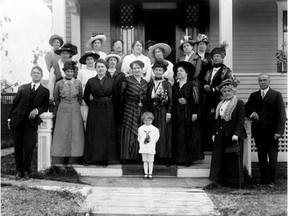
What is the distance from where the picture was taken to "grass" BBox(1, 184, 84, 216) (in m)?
5.36

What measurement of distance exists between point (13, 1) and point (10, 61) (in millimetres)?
7175

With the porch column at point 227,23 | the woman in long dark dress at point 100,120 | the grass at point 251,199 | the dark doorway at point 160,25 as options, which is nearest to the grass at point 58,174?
the woman in long dark dress at point 100,120

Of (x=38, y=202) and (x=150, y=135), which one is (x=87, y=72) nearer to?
(x=150, y=135)

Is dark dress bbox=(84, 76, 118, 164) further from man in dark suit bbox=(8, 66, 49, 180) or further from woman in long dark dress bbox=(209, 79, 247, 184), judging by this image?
woman in long dark dress bbox=(209, 79, 247, 184)

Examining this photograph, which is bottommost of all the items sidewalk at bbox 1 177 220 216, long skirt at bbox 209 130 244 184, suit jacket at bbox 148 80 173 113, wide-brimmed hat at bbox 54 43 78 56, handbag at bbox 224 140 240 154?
sidewalk at bbox 1 177 220 216

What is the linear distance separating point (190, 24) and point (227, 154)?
6251 mm

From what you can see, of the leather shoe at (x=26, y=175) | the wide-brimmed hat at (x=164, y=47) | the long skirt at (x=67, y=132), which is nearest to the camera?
the leather shoe at (x=26, y=175)

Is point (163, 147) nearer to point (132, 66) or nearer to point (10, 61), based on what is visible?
point (132, 66)

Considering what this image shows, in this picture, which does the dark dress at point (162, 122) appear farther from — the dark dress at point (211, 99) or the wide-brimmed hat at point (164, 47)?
the wide-brimmed hat at point (164, 47)

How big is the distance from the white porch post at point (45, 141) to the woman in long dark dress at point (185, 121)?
2341mm

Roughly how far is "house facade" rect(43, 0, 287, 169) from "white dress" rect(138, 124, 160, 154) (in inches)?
213

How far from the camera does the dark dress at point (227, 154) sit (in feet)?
23.6

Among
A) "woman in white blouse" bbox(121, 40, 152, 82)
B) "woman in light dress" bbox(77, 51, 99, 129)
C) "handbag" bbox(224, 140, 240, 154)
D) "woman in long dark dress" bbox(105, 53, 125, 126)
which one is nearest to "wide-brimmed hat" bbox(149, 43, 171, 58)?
"woman in white blouse" bbox(121, 40, 152, 82)

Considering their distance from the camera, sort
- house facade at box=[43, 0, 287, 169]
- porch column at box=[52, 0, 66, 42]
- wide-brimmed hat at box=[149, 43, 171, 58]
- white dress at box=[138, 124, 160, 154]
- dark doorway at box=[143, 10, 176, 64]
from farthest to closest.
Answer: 1. dark doorway at box=[143, 10, 176, 64]
2. house facade at box=[43, 0, 287, 169]
3. porch column at box=[52, 0, 66, 42]
4. wide-brimmed hat at box=[149, 43, 171, 58]
5. white dress at box=[138, 124, 160, 154]
